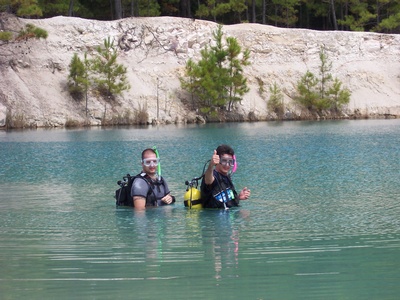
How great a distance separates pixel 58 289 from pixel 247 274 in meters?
2.14

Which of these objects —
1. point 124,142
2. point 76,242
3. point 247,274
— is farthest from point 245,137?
point 247,274

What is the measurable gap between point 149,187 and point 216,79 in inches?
1574

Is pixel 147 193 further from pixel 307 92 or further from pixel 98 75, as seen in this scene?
pixel 307 92

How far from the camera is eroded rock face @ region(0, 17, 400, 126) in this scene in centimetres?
5119

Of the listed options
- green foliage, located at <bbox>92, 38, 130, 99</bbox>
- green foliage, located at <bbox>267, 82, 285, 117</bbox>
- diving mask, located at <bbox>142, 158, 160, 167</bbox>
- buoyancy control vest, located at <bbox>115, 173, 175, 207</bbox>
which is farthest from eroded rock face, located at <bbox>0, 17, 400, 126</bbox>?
diving mask, located at <bbox>142, 158, 160, 167</bbox>

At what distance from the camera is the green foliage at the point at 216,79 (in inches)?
2132

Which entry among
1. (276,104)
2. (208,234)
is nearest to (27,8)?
(276,104)

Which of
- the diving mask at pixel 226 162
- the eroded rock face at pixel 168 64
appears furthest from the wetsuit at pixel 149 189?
the eroded rock face at pixel 168 64

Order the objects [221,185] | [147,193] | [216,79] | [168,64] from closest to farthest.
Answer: [221,185], [147,193], [216,79], [168,64]

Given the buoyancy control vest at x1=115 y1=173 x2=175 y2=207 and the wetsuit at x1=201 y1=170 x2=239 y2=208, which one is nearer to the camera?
the wetsuit at x1=201 y1=170 x2=239 y2=208

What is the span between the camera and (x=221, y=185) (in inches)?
558

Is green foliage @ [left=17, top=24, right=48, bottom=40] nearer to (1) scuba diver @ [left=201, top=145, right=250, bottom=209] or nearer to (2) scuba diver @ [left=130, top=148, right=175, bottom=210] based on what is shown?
(2) scuba diver @ [left=130, top=148, right=175, bottom=210]

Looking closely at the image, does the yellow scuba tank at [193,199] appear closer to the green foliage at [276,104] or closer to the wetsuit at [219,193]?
the wetsuit at [219,193]

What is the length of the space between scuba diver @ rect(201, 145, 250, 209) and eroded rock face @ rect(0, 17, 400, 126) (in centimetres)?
3538
